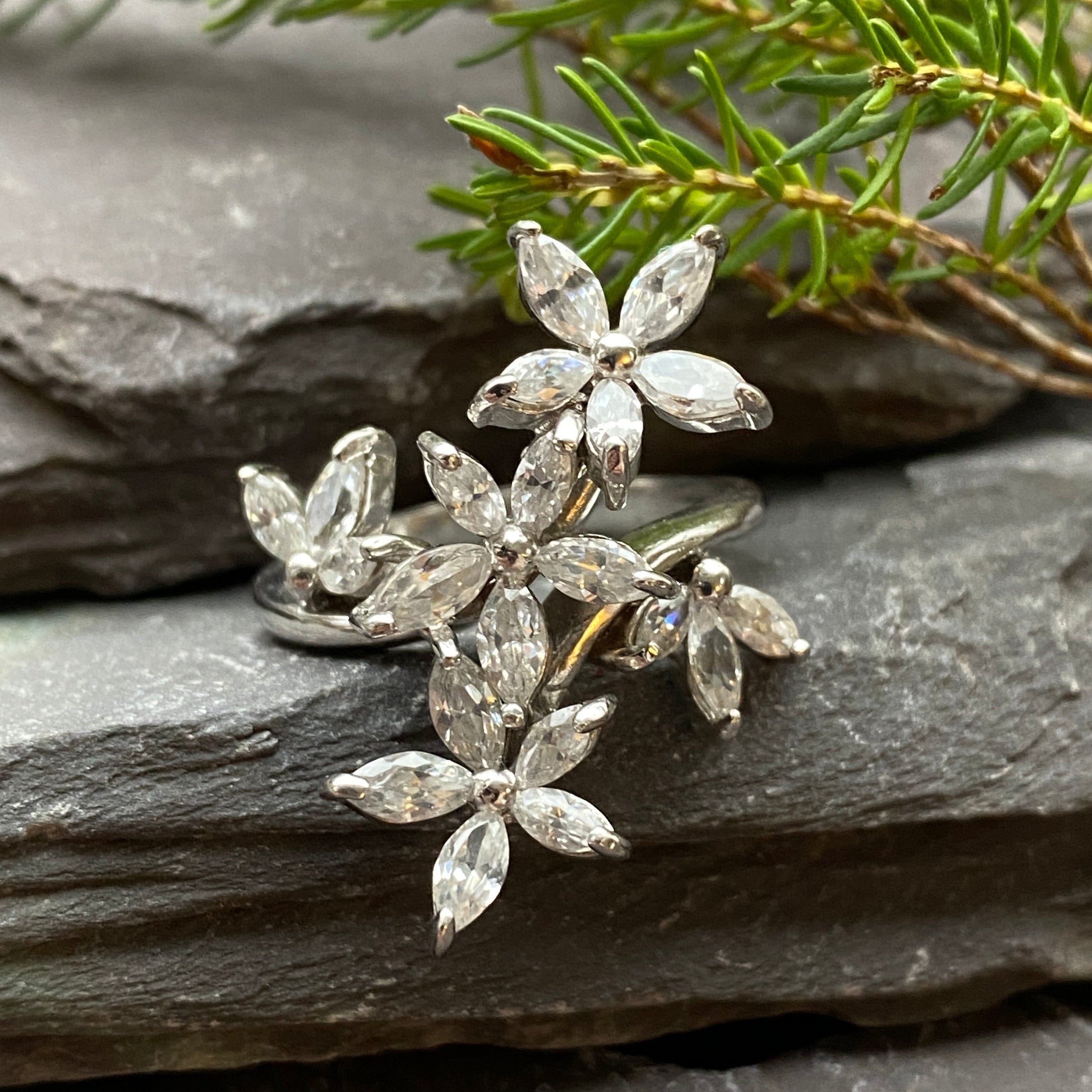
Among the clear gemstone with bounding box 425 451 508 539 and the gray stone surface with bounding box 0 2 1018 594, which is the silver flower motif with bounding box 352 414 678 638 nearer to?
the clear gemstone with bounding box 425 451 508 539

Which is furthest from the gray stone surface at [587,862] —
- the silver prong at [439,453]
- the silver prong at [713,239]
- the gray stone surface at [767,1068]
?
the silver prong at [713,239]

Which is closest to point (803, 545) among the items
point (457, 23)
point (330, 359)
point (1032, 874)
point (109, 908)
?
point (1032, 874)

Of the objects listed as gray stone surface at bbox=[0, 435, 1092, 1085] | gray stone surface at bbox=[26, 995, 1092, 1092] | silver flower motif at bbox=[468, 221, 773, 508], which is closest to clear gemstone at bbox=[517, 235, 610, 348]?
silver flower motif at bbox=[468, 221, 773, 508]

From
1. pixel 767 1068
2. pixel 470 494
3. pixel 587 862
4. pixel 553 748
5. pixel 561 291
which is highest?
pixel 561 291

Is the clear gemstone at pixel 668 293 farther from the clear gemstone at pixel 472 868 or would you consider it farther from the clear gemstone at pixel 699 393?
the clear gemstone at pixel 472 868

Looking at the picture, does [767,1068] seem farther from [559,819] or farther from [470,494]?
[470,494]

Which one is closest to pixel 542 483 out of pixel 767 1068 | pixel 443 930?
pixel 443 930

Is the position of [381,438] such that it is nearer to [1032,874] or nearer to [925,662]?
[925,662]

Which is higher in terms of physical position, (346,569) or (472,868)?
(346,569)
